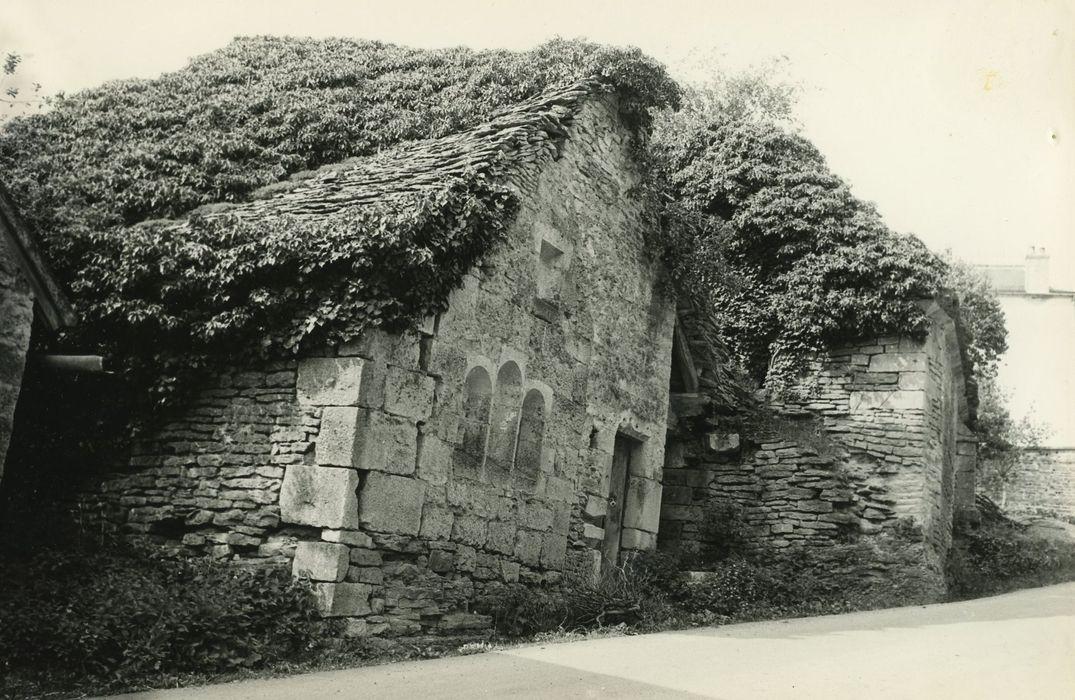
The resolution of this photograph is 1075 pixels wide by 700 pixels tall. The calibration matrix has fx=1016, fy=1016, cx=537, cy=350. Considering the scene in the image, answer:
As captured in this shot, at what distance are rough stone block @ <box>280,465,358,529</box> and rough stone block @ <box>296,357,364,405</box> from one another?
1.94 feet

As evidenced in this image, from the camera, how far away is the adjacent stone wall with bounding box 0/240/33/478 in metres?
7.73

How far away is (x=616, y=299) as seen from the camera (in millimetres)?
12398

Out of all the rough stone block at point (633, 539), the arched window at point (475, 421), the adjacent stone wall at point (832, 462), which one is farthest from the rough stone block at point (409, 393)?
the adjacent stone wall at point (832, 462)

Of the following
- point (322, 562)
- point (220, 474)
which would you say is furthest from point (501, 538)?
point (220, 474)

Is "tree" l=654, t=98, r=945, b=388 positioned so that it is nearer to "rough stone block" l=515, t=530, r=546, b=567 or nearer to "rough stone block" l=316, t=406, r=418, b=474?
"rough stone block" l=515, t=530, r=546, b=567

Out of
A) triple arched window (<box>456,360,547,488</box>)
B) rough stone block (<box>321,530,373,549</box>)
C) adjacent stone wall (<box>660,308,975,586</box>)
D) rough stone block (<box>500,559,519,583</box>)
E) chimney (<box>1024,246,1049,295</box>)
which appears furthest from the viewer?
chimney (<box>1024,246,1049,295</box>)

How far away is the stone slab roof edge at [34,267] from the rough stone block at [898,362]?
35.9 ft

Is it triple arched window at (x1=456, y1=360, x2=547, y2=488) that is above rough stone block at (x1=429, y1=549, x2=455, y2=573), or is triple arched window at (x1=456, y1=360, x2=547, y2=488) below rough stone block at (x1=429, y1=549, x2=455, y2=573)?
above

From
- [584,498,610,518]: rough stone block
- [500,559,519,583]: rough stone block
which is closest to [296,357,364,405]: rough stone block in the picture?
[500,559,519,583]: rough stone block

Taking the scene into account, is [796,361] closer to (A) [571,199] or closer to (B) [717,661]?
(A) [571,199]

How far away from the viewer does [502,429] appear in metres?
10.3

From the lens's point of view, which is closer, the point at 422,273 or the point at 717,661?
the point at 717,661

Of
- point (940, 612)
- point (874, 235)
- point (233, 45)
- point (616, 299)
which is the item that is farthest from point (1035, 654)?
point (233, 45)

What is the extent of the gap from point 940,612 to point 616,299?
5.10m
